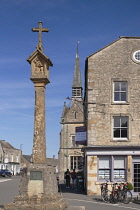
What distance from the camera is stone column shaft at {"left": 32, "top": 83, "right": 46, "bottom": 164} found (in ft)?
46.4

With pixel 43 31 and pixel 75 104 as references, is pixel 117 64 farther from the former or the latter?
pixel 75 104

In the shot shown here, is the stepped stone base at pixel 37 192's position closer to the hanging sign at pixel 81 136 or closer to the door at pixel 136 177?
the door at pixel 136 177

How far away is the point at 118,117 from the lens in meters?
26.0

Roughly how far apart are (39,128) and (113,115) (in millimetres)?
12103

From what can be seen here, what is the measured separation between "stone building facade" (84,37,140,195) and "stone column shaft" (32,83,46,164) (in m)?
11.0

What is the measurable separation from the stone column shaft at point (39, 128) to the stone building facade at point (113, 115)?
36.2 ft

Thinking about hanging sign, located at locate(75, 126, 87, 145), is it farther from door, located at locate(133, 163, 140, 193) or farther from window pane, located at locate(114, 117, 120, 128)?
door, located at locate(133, 163, 140, 193)

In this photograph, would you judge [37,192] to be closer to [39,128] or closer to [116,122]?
[39,128]

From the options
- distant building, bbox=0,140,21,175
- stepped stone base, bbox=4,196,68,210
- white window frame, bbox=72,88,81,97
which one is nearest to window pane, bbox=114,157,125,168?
stepped stone base, bbox=4,196,68,210

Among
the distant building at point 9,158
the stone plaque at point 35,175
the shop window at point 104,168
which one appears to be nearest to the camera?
the stone plaque at point 35,175

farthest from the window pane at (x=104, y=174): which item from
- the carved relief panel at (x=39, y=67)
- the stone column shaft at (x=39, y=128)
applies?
the carved relief panel at (x=39, y=67)

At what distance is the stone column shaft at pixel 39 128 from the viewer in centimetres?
1414

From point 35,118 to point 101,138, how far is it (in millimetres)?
11710

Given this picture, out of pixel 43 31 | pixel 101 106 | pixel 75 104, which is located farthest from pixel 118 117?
pixel 75 104
